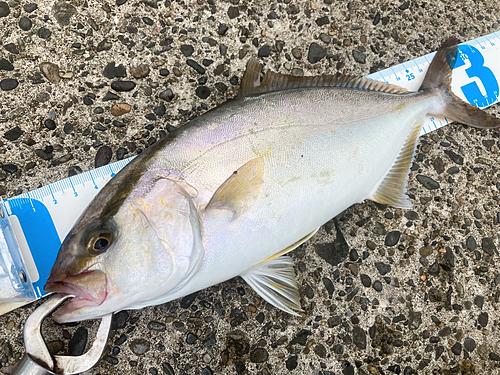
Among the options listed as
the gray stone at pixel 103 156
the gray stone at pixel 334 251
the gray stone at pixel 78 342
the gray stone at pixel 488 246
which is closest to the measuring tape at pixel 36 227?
the gray stone at pixel 103 156

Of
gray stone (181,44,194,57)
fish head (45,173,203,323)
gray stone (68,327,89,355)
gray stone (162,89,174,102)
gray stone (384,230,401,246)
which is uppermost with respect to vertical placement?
gray stone (181,44,194,57)

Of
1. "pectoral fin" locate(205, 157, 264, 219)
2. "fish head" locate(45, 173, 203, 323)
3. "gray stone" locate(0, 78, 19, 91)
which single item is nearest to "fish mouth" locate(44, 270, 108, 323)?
"fish head" locate(45, 173, 203, 323)

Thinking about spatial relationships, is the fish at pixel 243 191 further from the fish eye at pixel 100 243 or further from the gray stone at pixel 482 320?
the gray stone at pixel 482 320

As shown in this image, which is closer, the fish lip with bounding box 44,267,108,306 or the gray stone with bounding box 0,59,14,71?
the fish lip with bounding box 44,267,108,306

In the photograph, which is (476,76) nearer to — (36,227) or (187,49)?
(187,49)

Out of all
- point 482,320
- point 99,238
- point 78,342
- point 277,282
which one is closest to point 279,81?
point 277,282

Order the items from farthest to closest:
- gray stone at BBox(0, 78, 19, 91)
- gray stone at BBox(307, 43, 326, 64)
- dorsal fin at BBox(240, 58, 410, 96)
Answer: gray stone at BBox(307, 43, 326, 64) < gray stone at BBox(0, 78, 19, 91) < dorsal fin at BBox(240, 58, 410, 96)

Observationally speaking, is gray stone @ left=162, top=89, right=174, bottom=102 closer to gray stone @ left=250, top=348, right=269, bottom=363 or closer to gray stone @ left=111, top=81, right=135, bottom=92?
gray stone @ left=111, top=81, right=135, bottom=92
